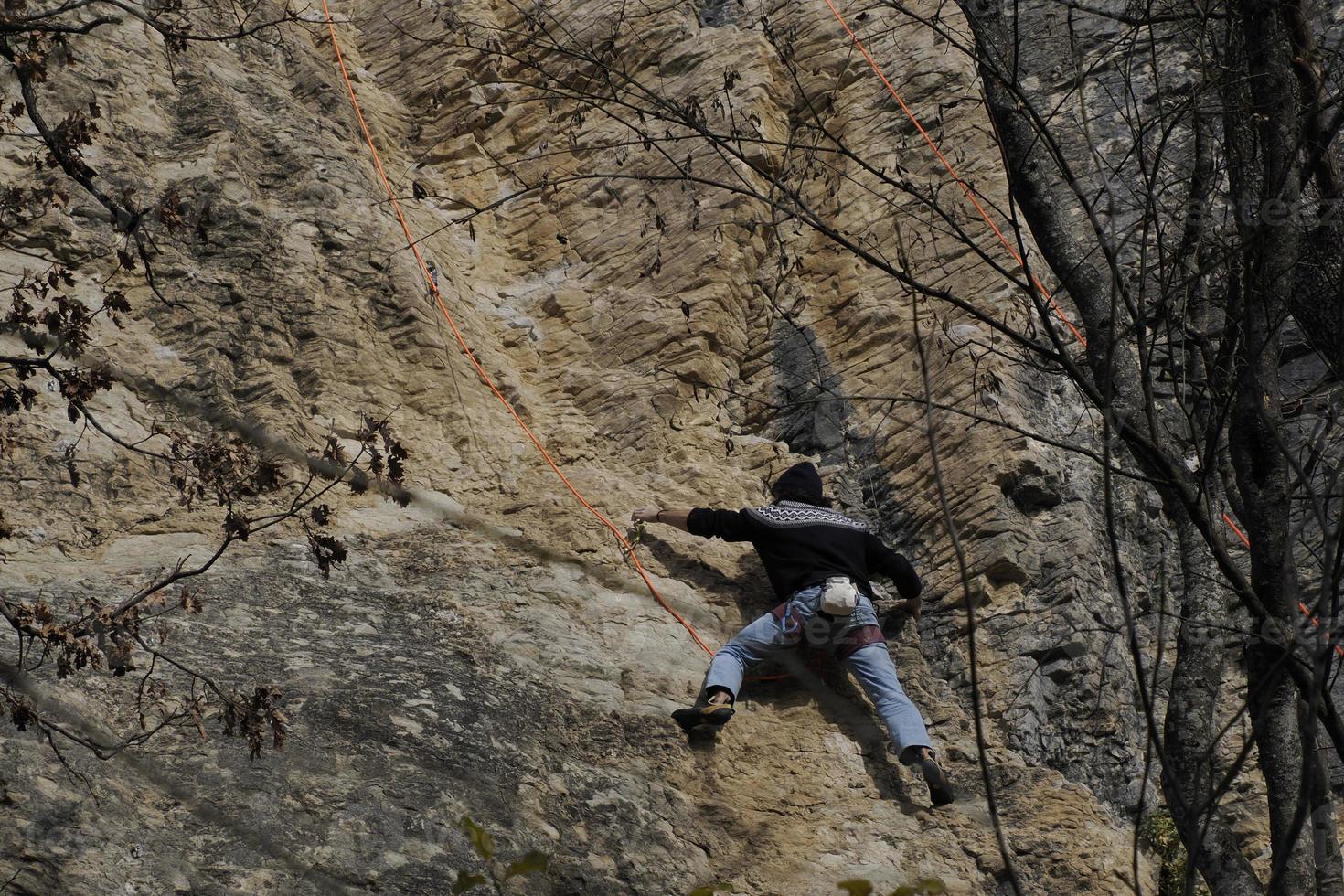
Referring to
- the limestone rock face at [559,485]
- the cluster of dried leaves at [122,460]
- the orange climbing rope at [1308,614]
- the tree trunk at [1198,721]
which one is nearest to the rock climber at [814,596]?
the limestone rock face at [559,485]

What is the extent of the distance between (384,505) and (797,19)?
5087 millimetres

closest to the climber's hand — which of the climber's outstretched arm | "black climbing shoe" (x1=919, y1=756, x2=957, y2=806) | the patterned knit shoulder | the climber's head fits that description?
the climber's outstretched arm

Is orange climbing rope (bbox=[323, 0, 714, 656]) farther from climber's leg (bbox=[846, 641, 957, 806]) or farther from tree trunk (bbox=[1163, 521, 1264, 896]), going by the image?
tree trunk (bbox=[1163, 521, 1264, 896])

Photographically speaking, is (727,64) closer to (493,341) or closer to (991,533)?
(493,341)

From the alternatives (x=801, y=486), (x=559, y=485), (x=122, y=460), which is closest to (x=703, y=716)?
(x=801, y=486)

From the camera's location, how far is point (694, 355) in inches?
324

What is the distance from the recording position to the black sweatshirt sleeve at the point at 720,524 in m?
6.86

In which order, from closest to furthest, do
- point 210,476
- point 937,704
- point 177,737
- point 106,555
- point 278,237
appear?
point 210,476, point 177,737, point 106,555, point 937,704, point 278,237

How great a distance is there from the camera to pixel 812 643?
6.49 meters

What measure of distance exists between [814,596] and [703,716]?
86 centimetres

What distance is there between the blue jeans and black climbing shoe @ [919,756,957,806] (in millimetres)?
277

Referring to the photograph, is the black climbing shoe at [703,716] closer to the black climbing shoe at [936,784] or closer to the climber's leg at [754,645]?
the climber's leg at [754,645]

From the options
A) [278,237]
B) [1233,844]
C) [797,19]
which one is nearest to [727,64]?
[797,19]

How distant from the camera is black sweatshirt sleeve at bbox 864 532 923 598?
6.80 m
